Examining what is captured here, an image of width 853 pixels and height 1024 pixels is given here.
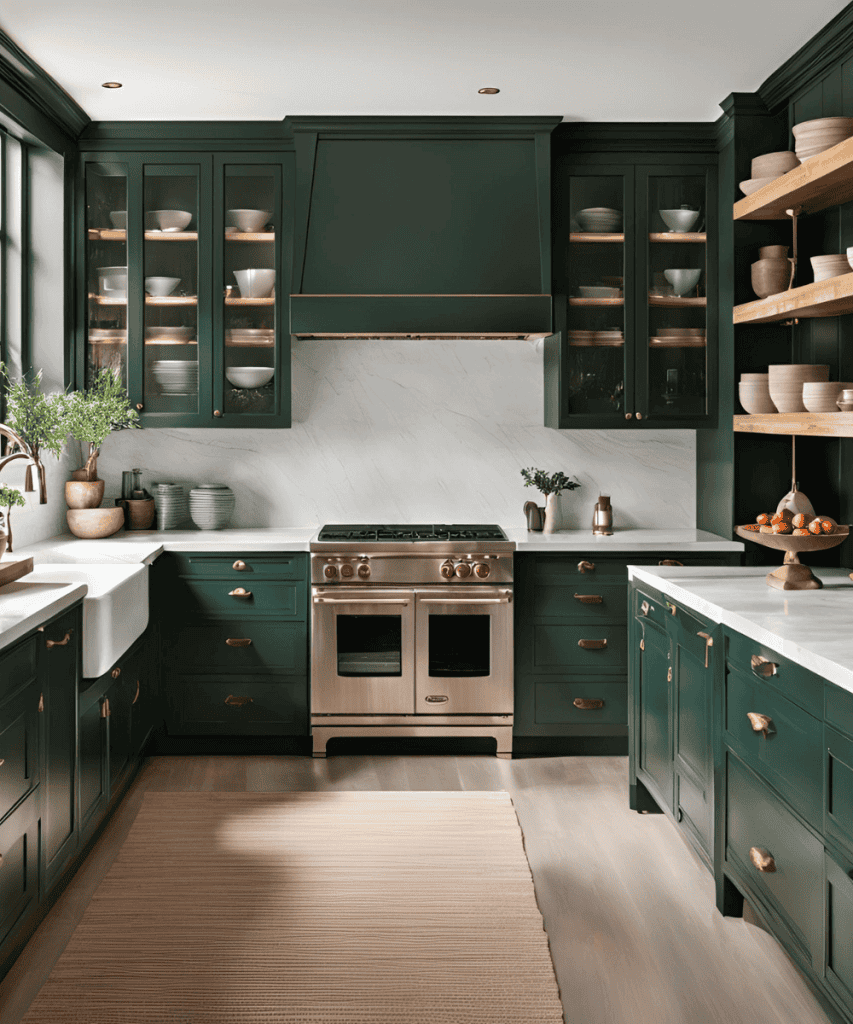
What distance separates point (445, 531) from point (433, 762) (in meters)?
1.03

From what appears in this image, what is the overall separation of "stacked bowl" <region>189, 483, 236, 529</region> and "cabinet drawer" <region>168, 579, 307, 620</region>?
45 cm

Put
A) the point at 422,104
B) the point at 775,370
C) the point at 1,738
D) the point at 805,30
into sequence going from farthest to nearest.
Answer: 1. the point at 422,104
2. the point at 775,370
3. the point at 805,30
4. the point at 1,738

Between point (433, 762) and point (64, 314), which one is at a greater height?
point (64, 314)

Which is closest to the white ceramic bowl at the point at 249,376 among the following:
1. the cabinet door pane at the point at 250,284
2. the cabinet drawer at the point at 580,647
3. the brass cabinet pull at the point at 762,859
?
the cabinet door pane at the point at 250,284

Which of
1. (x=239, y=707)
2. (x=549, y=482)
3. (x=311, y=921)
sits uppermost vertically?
(x=549, y=482)

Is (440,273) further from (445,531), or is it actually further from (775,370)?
(775,370)

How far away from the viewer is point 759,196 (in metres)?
3.56

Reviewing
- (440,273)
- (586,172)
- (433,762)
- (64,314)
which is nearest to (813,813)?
(433,762)

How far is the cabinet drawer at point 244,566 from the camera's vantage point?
400 centimetres

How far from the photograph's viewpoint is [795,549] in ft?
9.41

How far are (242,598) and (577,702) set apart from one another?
1538 millimetres

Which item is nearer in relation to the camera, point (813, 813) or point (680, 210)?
point (813, 813)

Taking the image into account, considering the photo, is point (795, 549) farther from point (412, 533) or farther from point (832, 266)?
point (412, 533)

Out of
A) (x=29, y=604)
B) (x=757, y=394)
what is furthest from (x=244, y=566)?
(x=757, y=394)
